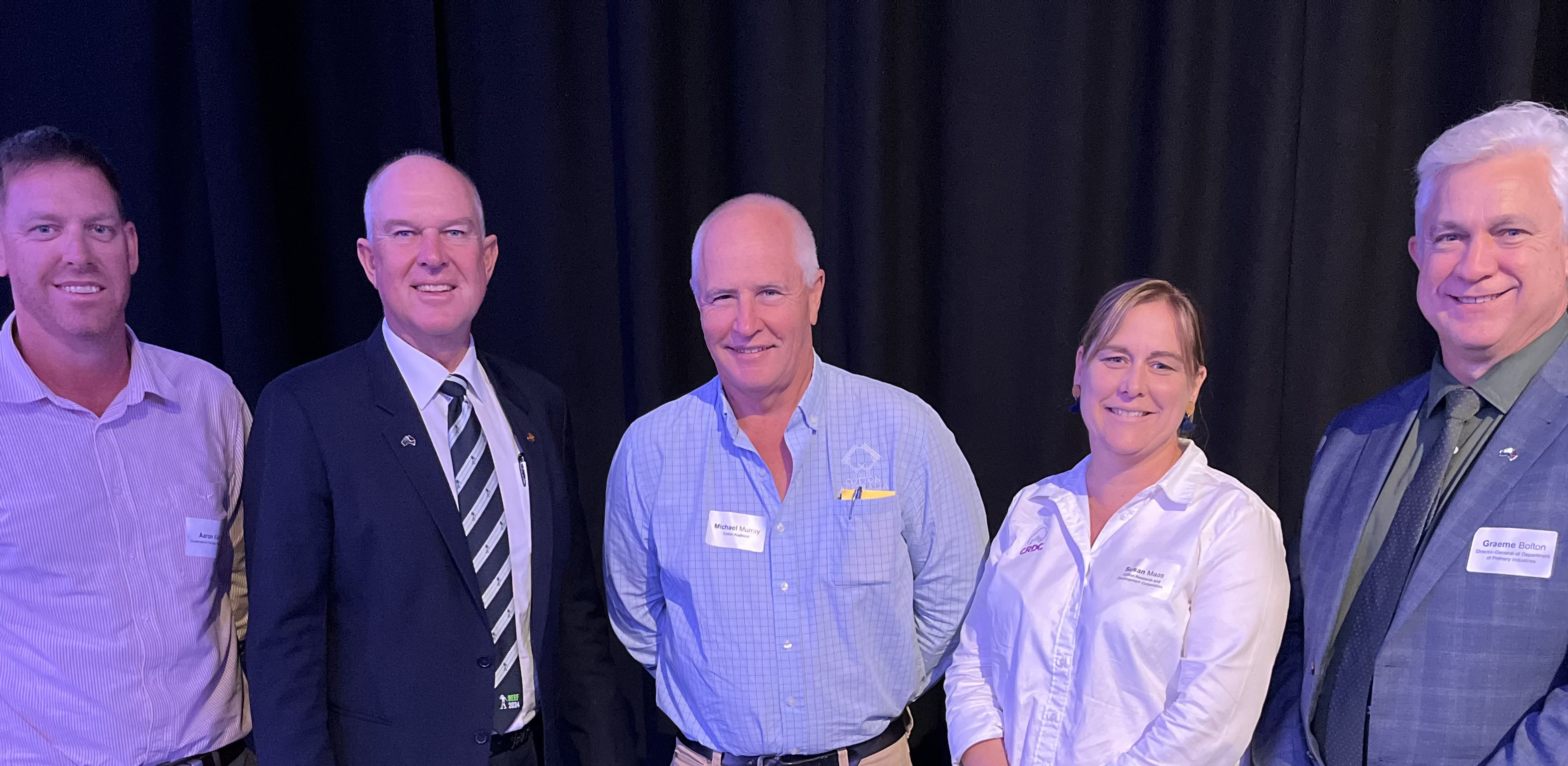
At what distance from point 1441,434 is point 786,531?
1.23 metres

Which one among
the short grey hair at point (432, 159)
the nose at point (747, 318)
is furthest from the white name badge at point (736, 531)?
the short grey hair at point (432, 159)

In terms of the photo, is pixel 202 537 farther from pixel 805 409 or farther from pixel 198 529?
pixel 805 409

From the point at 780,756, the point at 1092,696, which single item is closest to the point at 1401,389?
the point at 1092,696

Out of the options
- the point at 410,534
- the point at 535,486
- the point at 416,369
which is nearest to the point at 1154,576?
the point at 535,486

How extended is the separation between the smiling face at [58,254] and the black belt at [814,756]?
1515mm

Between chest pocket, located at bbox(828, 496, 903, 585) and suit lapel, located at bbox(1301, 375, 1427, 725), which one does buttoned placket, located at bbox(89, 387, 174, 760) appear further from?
suit lapel, located at bbox(1301, 375, 1427, 725)

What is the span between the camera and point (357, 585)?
6.31 feet

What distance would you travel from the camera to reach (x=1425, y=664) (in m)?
1.63

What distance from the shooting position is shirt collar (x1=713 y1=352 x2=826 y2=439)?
2145mm

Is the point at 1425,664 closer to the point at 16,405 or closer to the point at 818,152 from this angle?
the point at 818,152

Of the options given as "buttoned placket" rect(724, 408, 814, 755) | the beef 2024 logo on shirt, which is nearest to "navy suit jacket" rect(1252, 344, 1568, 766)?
the beef 2024 logo on shirt

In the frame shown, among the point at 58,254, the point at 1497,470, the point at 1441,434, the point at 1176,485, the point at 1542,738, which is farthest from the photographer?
the point at 58,254

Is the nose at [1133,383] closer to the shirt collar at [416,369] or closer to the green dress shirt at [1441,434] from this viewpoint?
the green dress shirt at [1441,434]

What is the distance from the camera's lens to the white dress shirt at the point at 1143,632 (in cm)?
171
